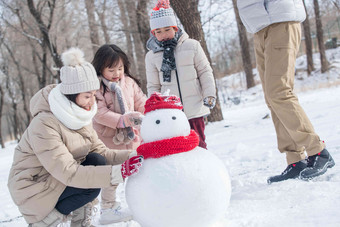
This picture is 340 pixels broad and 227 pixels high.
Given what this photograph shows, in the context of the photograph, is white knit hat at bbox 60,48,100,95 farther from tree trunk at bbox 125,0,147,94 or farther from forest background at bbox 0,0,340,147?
tree trunk at bbox 125,0,147,94

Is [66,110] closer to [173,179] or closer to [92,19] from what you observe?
[173,179]

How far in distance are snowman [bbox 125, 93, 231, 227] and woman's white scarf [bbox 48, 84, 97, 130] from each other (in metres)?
0.53

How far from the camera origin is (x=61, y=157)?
1828 millimetres

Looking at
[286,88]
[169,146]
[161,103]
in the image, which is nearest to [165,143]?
[169,146]

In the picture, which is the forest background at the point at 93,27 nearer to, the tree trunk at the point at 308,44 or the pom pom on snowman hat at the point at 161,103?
the tree trunk at the point at 308,44

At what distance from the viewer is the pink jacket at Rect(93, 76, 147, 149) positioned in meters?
2.70

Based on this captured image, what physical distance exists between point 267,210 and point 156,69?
1.68m

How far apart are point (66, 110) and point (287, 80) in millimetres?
1653

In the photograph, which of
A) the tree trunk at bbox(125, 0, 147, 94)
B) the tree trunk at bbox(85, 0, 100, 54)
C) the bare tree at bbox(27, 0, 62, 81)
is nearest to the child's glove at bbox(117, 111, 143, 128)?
the tree trunk at bbox(125, 0, 147, 94)

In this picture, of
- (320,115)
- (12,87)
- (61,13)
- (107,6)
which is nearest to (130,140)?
(320,115)

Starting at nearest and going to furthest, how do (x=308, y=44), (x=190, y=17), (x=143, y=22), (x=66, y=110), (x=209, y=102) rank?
(x=66, y=110) → (x=209, y=102) → (x=190, y=17) → (x=143, y=22) → (x=308, y=44)

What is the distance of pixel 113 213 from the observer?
2.42 metres

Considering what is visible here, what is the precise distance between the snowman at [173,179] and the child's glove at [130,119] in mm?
682

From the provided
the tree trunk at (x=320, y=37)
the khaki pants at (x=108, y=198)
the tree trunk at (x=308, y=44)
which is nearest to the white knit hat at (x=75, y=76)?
the khaki pants at (x=108, y=198)
